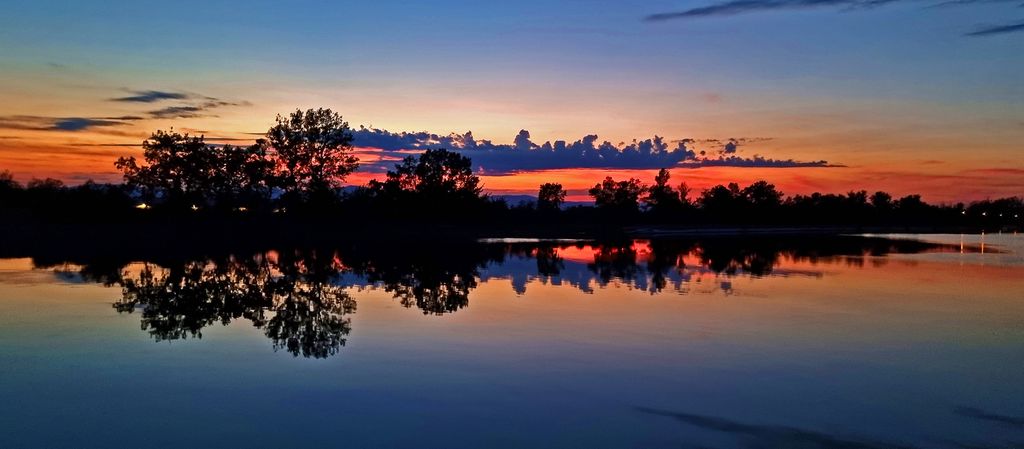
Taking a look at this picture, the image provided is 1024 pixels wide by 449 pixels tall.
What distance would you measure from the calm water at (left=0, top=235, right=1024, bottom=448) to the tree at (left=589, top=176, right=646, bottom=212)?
136563 mm

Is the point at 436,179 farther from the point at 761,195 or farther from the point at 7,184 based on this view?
the point at 761,195

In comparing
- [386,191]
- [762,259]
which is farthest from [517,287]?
[386,191]

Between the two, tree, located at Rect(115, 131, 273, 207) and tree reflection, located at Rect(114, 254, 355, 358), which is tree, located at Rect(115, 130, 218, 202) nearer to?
tree, located at Rect(115, 131, 273, 207)

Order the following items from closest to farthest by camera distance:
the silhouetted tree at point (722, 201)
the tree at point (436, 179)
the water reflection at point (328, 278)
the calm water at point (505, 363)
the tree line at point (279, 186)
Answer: the calm water at point (505, 363), the water reflection at point (328, 278), the tree line at point (279, 186), the tree at point (436, 179), the silhouetted tree at point (722, 201)

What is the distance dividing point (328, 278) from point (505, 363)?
661 inches

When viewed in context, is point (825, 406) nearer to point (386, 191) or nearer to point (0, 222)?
point (0, 222)

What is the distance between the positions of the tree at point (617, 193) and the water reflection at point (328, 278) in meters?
117

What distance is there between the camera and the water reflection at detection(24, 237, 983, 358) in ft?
61.4

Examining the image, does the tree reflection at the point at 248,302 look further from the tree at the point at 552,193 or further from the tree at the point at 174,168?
the tree at the point at 552,193

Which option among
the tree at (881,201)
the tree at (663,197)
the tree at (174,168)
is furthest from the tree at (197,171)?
the tree at (881,201)

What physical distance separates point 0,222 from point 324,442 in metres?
60.2

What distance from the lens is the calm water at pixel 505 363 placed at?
988 centimetres

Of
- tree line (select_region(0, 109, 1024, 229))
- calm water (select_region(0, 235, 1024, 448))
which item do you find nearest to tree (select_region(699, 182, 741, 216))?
tree line (select_region(0, 109, 1024, 229))

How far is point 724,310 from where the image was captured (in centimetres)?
2105
